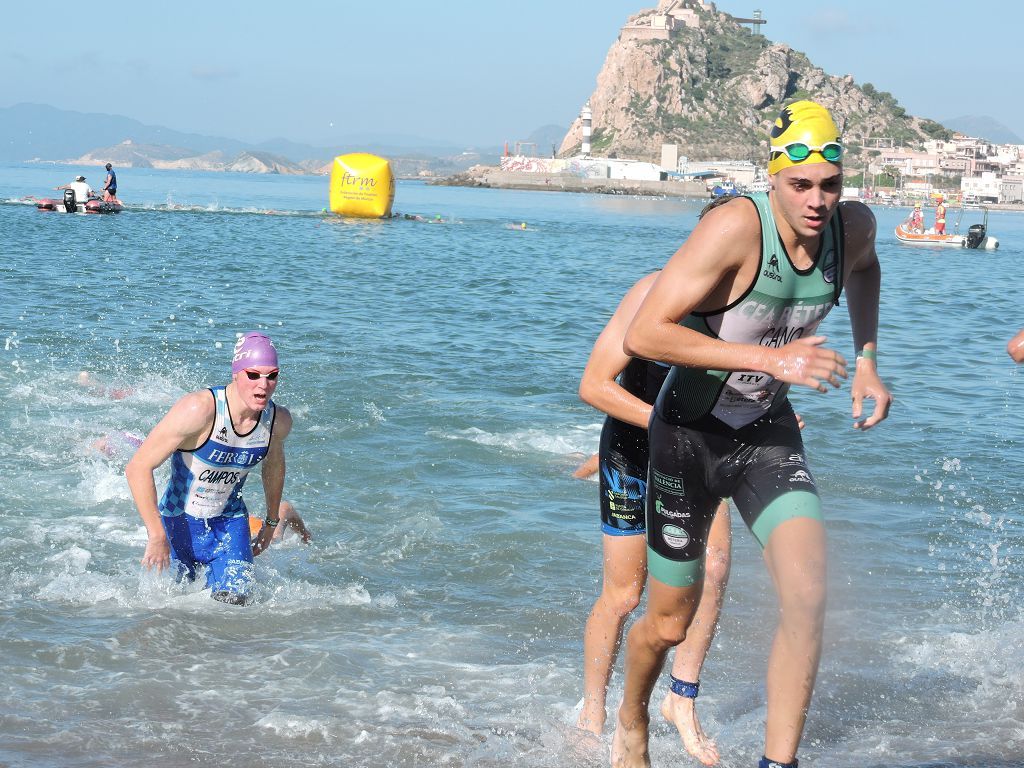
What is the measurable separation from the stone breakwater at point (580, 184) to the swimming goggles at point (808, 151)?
15205 cm

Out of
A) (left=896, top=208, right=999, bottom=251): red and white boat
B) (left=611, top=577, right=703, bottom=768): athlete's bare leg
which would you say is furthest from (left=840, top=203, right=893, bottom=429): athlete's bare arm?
(left=896, top=208, right=999, bottom=251): red and white boat

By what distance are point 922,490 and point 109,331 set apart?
37.7 feet

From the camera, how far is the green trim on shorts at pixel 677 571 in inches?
158

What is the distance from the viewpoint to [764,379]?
150 inches

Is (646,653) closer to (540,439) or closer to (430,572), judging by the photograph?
(430,572)

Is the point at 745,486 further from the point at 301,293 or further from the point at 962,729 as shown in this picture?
the point at 301,293

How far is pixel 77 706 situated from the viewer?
5.21 meters

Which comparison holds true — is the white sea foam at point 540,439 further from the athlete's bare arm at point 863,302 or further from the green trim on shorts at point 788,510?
the green trim on shorts at point 788,510

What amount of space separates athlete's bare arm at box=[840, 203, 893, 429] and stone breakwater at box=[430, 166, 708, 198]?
151m

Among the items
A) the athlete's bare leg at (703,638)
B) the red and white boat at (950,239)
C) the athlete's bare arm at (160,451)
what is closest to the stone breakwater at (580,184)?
the red and white boat at (950,239)

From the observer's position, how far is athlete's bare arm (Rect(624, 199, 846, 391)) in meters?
3.49

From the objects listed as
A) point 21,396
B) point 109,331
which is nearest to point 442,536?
point 21,396

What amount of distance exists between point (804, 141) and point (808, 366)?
0.78m

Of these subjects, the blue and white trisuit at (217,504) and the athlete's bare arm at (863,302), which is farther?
the blue and white trisuit at (217,504)
